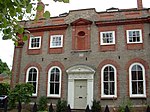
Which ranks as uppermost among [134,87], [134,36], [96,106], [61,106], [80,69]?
[134,36]

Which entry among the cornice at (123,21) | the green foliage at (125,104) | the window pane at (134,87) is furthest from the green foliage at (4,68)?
the window pane at (134,87)

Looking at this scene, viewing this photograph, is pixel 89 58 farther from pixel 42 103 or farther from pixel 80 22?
pixel 42 103

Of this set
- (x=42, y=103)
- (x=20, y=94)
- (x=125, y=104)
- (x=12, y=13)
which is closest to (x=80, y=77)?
(x=42, y=103)

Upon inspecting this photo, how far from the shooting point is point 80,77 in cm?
1923

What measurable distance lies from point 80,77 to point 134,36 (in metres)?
5.83

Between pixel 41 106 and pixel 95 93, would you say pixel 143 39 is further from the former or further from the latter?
pixel 41 106

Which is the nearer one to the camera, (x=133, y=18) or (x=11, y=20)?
(x=11, y=20)

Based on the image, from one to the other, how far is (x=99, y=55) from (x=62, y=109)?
5563 mm

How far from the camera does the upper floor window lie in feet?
61.4

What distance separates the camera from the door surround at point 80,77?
61.2ft

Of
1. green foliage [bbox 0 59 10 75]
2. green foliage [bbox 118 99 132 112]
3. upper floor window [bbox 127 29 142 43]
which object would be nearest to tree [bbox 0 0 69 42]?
green foliage [bbox 118 99 132 112]

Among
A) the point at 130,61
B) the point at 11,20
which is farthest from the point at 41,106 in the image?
the point at 11,20

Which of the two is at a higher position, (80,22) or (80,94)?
(80,22)

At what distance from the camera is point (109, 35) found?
19594 millimetres
